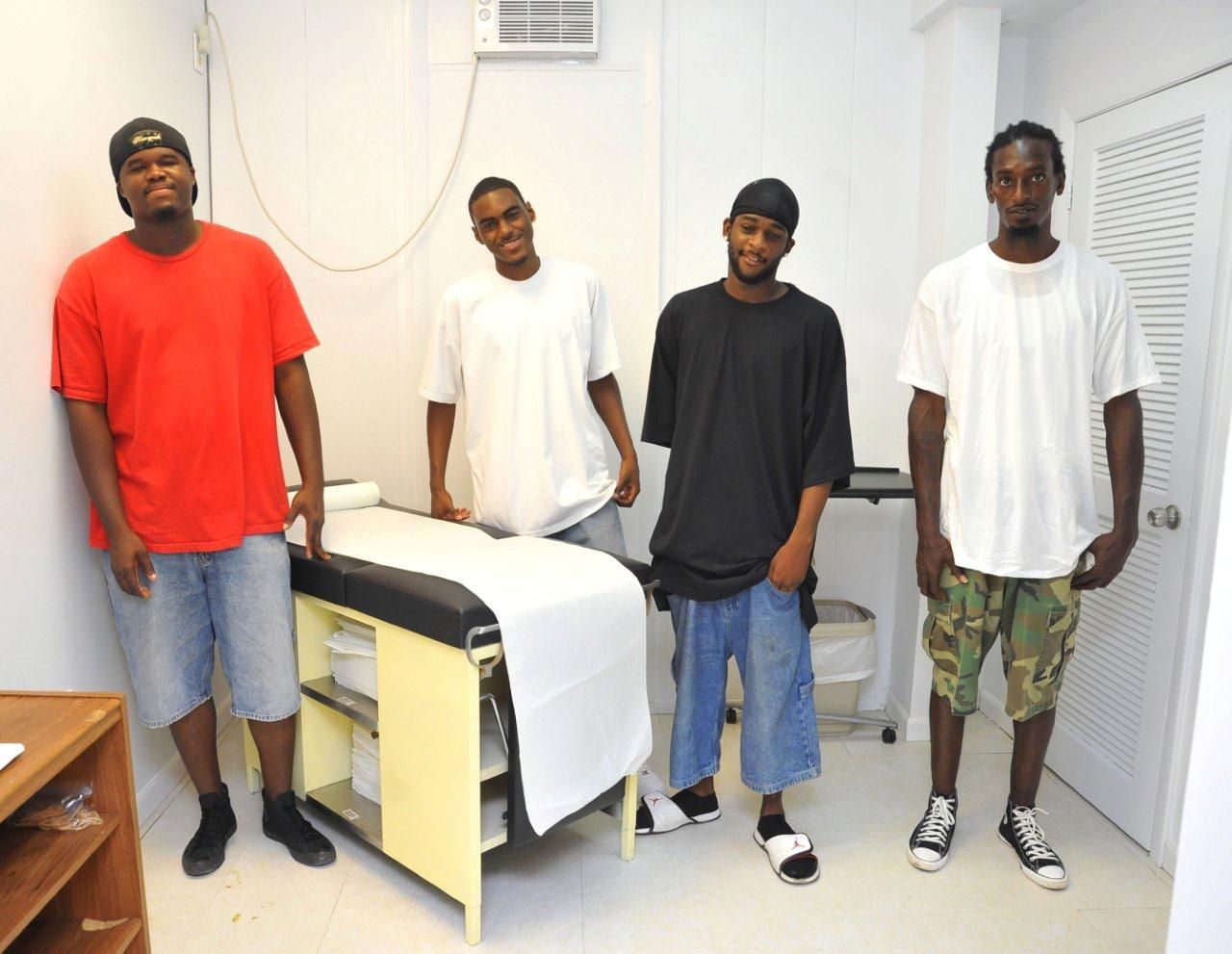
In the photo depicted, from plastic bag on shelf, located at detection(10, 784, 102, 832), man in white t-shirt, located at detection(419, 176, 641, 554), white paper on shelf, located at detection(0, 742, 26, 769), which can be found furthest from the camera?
man in white t-shirt, located at detection(419, 176, 641, 554)

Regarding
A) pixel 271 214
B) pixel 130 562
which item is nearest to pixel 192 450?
pixel 130 562

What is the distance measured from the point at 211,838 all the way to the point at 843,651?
5.90 feet

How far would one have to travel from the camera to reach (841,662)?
2834 millimetres

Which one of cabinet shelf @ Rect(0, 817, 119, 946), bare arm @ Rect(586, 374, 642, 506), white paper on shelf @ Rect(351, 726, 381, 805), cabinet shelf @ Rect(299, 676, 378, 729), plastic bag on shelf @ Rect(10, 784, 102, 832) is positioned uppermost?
bare arm @ Rect(586, 374, 642, 506)

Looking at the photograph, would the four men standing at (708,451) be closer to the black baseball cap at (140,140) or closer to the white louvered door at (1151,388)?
the black baseball cap at (140,140)

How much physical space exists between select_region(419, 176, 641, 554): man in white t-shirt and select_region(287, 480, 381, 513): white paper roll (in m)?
0.38

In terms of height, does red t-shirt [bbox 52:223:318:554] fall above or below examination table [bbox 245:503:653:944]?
above

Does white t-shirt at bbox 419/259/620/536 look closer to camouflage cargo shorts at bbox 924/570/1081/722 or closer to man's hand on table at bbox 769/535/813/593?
man's hand on table at bbox 769/535/813/593

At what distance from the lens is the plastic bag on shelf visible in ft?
4.58

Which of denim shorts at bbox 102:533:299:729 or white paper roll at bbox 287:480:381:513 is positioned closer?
denim shorts at bbox 102:533:299:729

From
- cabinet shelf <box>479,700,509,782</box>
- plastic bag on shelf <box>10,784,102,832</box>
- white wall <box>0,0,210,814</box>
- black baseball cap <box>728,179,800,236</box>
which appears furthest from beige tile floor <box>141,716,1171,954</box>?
black baseball cap <box>728,179,800,236</box>

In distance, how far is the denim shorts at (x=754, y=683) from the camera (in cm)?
213

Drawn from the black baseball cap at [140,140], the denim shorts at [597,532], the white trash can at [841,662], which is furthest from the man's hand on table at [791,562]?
the black baseball cap at [140,140]

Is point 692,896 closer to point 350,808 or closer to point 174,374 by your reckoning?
point 350,808
